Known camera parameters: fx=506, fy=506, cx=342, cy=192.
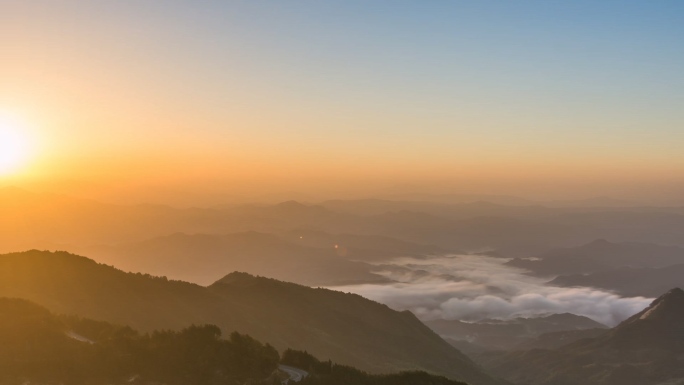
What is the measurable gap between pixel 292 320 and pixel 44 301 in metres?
76.8

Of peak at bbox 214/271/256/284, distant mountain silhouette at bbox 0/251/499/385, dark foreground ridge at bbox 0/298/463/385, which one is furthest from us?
peak at bbox 214/271/256/284

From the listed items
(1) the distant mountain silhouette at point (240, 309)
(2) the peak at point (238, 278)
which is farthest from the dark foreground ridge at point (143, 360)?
(2) the peak at point (238, 278)

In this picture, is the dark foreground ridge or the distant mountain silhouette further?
the distant mountain silhouette

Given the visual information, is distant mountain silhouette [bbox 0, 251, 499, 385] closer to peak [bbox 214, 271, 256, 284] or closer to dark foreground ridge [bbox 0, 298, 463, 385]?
peak [bbox 214, 271, 256, 284]

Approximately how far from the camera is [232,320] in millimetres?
133875

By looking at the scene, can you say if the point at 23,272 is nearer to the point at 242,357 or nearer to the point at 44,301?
the point at 44,301

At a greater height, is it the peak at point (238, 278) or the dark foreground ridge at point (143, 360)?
the peak at point (238, 278)

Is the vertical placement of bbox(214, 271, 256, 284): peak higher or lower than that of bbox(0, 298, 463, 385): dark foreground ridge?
higher

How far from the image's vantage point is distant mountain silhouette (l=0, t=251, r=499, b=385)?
105m

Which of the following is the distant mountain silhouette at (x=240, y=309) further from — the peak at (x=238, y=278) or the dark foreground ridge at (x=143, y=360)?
the dark foreground ridge at (x=143, y=360)

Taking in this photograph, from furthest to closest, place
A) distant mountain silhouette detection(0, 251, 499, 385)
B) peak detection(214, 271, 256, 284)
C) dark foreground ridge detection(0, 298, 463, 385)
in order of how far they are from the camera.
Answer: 1. peak detection(214, 271, 256, 284)
2. distant mountain silhouette detection(0, 251, 499, 385)
3. dark foreground ridge detection(0, 298, 463, 385)

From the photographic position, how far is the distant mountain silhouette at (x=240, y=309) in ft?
346

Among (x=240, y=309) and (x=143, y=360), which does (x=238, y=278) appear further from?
(x=143, y=360)

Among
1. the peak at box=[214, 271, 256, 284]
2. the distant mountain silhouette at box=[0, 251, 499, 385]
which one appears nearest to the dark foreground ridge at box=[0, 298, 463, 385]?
the distant mountain silhouette at box=[0, 251, 499, 385]
